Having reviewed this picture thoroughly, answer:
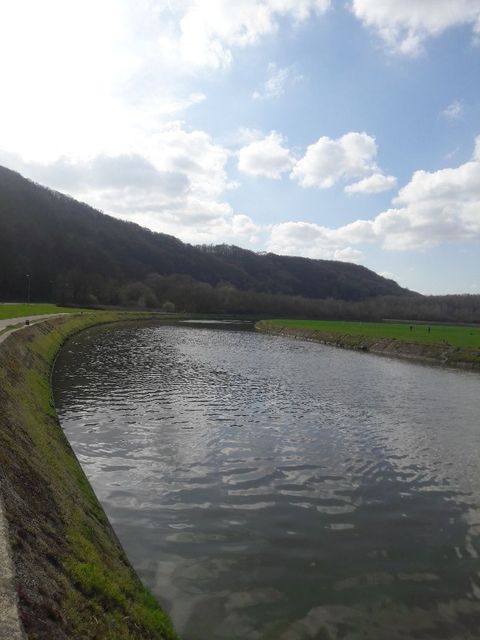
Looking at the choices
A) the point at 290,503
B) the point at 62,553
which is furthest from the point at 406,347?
the point at 62,553

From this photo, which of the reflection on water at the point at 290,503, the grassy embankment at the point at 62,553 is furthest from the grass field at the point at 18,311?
the grassy embankment at the point at 62,553

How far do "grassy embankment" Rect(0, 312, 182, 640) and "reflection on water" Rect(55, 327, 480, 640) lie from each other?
86 centimetres

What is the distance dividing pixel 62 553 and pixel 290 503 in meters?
7.34

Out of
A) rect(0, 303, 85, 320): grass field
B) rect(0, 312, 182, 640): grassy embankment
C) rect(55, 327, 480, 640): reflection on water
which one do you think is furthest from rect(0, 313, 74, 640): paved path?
rect(0, 303, 85, 320): grass field

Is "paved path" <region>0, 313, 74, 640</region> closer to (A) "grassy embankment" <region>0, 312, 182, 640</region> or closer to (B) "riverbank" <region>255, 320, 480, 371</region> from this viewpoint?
(A) "grassy embankment" <region>0, 312, 182, 640</region>

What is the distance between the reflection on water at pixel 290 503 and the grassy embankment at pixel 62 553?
0.86m

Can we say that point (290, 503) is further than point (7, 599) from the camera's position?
Yes

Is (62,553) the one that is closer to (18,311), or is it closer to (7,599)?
(7,599)

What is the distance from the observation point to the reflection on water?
29.4ft

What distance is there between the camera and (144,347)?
53.9 metres

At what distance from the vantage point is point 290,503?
1355cm

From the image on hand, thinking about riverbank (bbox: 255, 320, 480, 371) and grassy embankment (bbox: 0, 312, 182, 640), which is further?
riverbank (bbox: 255, 320, 480, 371)

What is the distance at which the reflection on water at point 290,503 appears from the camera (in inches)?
353

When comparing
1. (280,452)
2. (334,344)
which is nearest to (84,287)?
(334,344)
